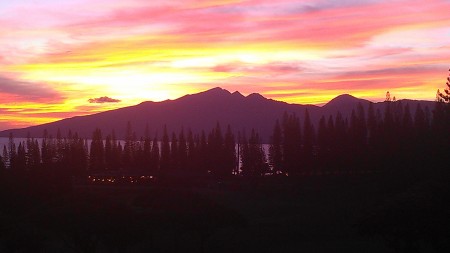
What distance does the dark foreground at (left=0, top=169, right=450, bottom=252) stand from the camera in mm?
20000

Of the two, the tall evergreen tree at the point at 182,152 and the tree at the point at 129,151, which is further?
the tree at the point at 129,151

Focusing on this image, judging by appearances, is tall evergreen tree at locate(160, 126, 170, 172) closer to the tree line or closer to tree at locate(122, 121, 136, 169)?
the tree line

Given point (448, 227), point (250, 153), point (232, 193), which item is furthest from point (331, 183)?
point (448, 227)

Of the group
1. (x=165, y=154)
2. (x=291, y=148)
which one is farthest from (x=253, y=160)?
(x=165, y=154)

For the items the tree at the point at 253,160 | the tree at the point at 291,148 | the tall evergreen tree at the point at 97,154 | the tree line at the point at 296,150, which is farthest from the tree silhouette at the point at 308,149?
the tall evergreen tree at the point at 97,154

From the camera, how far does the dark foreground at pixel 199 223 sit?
20000 millimetres

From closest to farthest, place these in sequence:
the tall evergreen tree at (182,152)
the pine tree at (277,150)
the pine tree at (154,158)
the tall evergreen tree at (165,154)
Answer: the pine tree at (277,150) < the tall evergreen tree at (182,152) < the tall evergreen tree at (165,154) < the pine tree at (154,158)

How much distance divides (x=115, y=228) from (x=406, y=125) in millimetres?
64015

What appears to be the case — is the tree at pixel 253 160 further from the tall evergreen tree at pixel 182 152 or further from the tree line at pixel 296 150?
the tall evergreen tree at pixel 182 152

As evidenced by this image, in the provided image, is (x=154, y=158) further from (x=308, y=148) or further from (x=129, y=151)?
(x=308, y=148)

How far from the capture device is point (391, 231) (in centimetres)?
2005

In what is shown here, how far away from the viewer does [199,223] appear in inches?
1240

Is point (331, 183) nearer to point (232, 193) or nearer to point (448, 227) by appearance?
point (232, 193)

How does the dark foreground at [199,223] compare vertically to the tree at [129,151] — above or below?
below
